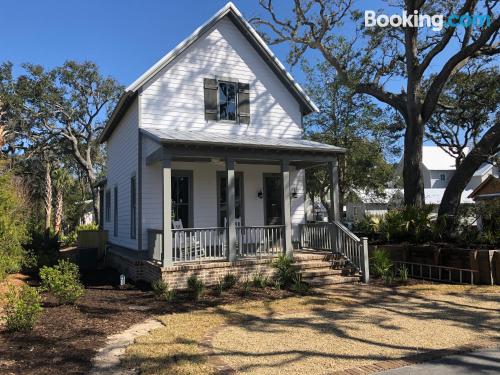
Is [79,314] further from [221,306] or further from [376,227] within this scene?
[376,227]

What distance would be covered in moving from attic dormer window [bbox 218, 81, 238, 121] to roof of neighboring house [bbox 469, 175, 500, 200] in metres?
21.5

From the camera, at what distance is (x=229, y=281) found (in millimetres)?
10672

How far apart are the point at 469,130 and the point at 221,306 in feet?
82.1

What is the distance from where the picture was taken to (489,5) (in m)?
16.3

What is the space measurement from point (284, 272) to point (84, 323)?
5000 mm

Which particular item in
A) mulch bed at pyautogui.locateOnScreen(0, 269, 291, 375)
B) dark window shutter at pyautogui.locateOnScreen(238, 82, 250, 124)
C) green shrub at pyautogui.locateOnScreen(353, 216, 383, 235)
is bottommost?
mulch bed at pyautogui.locateOnScreen(0, 269, 291, 375)

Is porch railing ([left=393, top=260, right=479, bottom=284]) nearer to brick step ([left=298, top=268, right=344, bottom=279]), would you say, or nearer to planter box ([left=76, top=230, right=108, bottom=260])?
brick step ([left=298, top=268, right=344, bottom=279])

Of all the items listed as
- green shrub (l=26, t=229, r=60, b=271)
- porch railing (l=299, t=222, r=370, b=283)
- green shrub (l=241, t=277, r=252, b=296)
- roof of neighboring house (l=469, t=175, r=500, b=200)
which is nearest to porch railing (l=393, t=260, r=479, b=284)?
porch railing (l=299, t=222, r=370, b=283)

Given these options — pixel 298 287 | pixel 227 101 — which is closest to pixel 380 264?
pixel 298 287

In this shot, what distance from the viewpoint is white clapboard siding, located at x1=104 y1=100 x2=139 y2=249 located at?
13492 mm

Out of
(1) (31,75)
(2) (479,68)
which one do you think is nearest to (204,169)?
(2) (479,68)

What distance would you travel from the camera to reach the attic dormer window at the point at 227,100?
44.9 feet

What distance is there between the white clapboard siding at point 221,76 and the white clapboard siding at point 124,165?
3.04 feet

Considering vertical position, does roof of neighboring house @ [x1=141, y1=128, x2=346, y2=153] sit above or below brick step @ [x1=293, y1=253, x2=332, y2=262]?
above
